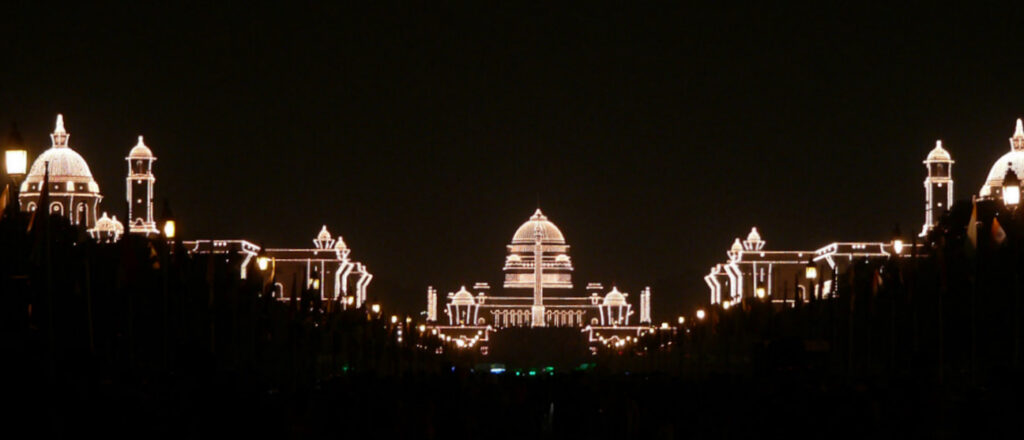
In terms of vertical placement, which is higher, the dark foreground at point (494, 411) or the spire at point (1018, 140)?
the spire at point (1018, 140)

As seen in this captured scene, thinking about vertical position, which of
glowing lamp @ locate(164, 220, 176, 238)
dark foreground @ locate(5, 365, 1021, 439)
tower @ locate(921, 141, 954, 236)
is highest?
tower @ locate(921, 141, 954, 236)

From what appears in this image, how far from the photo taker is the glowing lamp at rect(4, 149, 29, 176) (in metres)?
33.8

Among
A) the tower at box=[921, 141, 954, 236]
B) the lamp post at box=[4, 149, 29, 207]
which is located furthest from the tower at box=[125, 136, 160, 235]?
the lamp post at box=[4, 149, 29, 207]

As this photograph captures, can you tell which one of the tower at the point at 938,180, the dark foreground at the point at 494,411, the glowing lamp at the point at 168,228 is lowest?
the dark foreground at the point at 494,411

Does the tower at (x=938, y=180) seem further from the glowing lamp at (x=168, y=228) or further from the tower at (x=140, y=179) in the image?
the glowing lamp at (x=168, y=228)

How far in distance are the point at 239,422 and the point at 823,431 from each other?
8253 millimetres

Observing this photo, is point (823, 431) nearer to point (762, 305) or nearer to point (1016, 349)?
point (1016, 349)

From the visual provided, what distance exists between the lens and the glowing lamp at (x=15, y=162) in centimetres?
3375

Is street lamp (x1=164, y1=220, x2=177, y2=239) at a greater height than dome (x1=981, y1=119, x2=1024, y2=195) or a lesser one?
lesser

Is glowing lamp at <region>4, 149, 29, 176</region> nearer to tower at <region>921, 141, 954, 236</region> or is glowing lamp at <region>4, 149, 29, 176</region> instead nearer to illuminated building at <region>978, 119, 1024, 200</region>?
illuminated building at <region>978, 119, 1024, 200</region>

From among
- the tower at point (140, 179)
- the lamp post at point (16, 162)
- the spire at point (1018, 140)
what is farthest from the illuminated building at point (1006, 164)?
the lamp post at point (16, 162)

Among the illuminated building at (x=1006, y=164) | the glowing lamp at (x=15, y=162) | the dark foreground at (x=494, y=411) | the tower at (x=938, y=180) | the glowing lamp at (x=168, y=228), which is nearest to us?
the dark foreground at (x=494, y=411)

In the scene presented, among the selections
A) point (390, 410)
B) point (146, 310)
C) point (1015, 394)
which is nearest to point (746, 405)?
point (390, 410)

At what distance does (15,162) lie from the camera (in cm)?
3375
